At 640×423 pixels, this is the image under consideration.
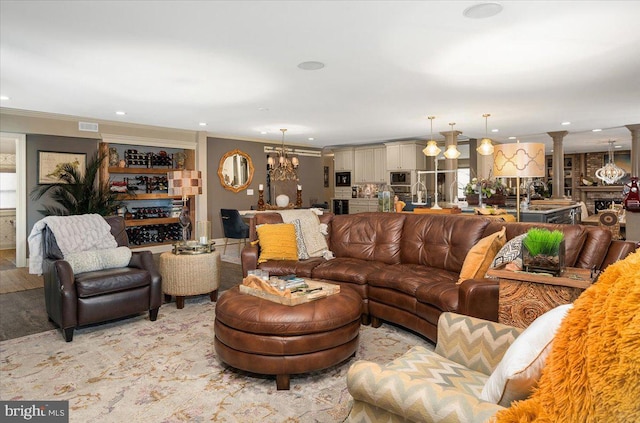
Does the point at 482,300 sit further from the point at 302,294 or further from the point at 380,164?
the point at 380,164

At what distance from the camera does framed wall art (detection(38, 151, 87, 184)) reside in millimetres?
6379

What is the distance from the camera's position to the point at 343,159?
1114 centimetres

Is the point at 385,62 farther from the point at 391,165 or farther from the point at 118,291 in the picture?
the point at 391,165

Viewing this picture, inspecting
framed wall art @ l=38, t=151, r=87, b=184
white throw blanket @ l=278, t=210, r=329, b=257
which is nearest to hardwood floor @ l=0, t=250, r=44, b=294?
framed wall art @ l=38, t=151, r=87, b=184

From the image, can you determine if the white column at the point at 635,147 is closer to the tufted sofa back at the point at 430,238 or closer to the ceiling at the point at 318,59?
the ceiling at the point at 318,59

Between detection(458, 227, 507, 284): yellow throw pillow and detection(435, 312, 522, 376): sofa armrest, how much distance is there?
1.13 metres

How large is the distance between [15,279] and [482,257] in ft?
19.5

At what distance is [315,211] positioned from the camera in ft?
15.5

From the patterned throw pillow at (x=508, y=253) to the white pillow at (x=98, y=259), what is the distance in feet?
10.7

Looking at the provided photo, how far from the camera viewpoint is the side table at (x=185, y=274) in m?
4.04

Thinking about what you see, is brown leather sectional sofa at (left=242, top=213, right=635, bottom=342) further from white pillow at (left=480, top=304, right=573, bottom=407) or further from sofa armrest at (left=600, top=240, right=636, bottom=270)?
white pillow at (left=480, top=304, right=573, bottom=407)

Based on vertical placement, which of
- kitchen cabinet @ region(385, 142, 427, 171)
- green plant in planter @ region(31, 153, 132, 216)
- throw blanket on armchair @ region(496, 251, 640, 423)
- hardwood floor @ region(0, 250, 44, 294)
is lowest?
hardwood floor @ region(0, 250, 44, 294)

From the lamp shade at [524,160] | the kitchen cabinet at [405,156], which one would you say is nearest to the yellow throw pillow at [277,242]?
the lamp shade at [524,160]

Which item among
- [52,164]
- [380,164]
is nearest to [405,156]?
[380,164]
